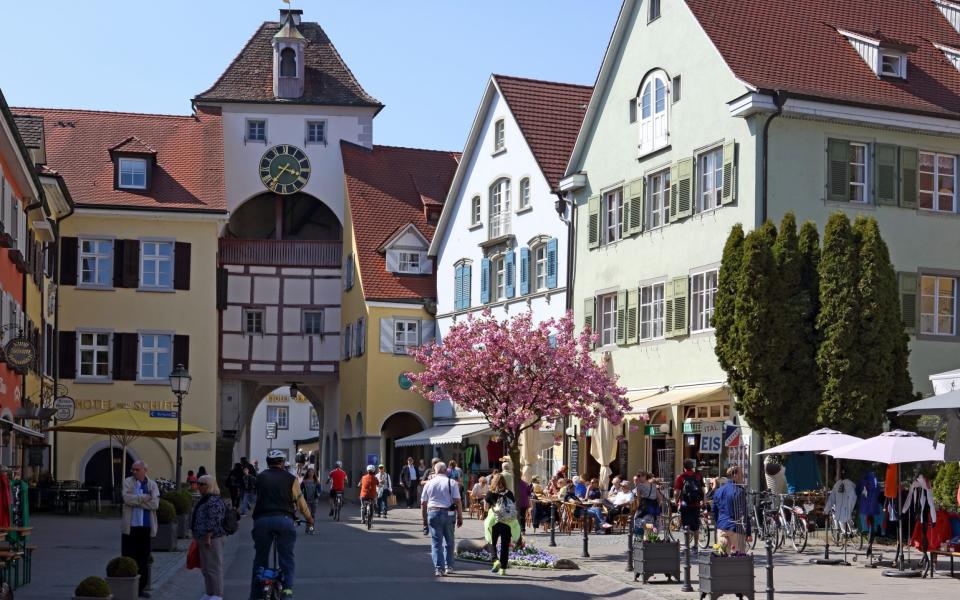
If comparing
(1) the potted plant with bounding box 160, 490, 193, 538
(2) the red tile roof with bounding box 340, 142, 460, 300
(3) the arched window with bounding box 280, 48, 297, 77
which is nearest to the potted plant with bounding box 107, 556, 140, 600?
(1) the potted plant with bounding box 160, 490, 193, 538

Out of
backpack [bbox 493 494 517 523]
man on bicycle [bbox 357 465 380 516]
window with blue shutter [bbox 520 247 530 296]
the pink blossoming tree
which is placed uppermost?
window with blue shutter [bbox 520 247 530 296]

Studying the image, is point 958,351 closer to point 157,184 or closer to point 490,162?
point 490,162

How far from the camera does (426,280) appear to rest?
57688mm

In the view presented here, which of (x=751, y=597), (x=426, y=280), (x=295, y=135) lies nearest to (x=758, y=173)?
(x=751, y=597)

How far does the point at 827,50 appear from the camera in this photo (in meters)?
37.9

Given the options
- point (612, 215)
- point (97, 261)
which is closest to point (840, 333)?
point (612, 215)

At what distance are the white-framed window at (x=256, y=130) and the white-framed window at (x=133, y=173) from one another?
6.45 m

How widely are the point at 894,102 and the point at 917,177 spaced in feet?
5.87

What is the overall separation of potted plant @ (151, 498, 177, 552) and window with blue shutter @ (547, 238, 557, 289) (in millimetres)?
21103

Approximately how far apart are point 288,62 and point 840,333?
3537 cm

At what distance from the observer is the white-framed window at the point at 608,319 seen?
4244 centimetres

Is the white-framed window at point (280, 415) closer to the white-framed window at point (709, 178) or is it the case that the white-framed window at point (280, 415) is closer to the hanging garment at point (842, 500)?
the white-framed window at point (709, 178)

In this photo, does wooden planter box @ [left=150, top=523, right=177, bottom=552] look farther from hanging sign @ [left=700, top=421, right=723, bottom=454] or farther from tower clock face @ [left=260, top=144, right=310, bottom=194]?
tower clock face @ [left=260, top=144, right=310, bottom=194]

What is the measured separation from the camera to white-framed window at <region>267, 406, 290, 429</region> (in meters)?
94.2
